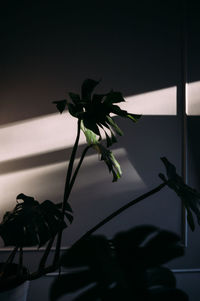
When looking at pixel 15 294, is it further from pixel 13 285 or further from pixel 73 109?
pixel 73 109

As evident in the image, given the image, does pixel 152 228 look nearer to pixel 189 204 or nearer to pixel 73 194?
pixel 189 204

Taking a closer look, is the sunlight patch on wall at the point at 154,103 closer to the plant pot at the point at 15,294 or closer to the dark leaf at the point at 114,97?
the dark leaf at the point at 114,97

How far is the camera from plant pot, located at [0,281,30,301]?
97 centimetres

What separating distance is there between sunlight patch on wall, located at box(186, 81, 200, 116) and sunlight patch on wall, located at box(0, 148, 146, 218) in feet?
1.87

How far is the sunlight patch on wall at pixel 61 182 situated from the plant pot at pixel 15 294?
25.0 inches

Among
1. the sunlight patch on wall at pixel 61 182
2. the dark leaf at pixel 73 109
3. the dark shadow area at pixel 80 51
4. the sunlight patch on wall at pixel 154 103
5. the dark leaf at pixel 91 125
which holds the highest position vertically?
the dark shadow area at pixel 80 51

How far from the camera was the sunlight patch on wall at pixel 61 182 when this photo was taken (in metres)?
1.59

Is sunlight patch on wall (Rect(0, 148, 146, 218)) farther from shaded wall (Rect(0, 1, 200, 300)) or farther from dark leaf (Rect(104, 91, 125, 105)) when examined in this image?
dark leaf (Rect(104, 91, 125, 105))

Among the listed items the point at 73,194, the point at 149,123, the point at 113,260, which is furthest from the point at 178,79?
the point at 113,260

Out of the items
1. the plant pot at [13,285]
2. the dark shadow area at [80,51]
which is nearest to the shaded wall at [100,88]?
the dark shadow area at [80,51]

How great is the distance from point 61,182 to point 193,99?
111 cm

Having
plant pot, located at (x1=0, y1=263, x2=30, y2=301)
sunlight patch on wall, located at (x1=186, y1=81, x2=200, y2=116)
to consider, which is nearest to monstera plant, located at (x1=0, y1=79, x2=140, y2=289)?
plant pot, located at (x1=0, y1=263, x2=30, y2=301)

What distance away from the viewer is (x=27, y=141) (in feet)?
5.18

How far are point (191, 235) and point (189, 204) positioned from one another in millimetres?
1049
